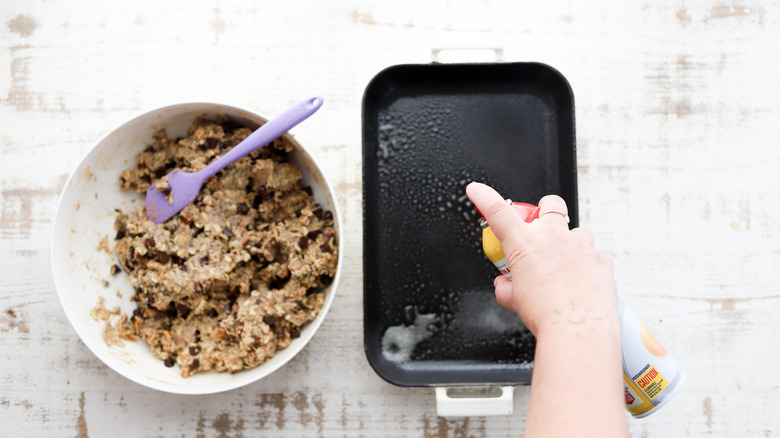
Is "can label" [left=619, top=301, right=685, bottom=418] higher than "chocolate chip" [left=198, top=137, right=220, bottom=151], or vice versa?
"chocolate chip" [left=198, top=137, right=220, bottom=151]

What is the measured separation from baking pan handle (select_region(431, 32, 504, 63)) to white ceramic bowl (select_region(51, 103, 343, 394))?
0.43 meters

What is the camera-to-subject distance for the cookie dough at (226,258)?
1.22 meters

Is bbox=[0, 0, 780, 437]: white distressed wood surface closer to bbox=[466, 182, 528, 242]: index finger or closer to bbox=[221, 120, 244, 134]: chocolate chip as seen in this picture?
bbox=[221, 120, 244, 134]: chocolate chip

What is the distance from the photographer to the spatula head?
1.23 meters

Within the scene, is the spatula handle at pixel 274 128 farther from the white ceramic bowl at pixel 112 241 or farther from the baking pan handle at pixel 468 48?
the baking pan handle at pixel 468 48

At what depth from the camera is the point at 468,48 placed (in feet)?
4.38

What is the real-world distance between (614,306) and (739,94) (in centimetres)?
88

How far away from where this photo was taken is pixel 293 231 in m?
1.26

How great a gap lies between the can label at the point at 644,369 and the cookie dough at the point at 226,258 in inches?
24.4

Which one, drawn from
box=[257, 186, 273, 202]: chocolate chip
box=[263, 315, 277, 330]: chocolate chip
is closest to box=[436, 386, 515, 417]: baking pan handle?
box=[263, 315, 277, 330]: chocolate chip

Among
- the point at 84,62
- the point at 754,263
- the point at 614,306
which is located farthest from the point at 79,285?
the point at 754,263

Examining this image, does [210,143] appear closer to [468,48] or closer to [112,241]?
[112,241]

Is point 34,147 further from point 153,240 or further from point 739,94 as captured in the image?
point 739,94

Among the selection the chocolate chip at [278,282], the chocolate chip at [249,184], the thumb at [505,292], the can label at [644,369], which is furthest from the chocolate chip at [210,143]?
the can label at [644,369]
